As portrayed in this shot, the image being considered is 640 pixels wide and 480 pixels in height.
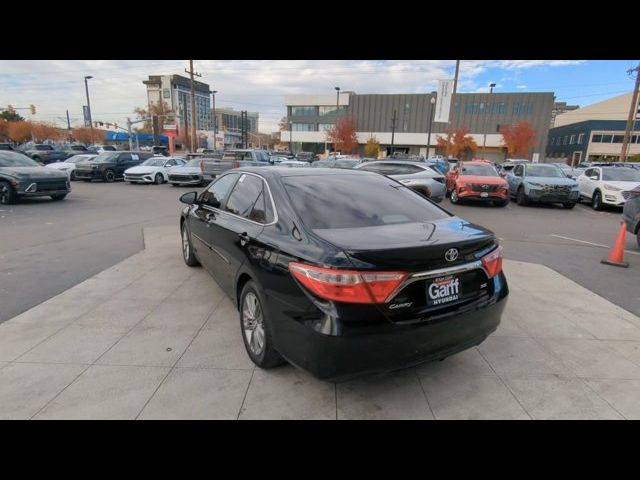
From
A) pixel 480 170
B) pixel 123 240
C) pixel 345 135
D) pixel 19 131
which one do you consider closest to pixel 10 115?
A: pixel 19 131

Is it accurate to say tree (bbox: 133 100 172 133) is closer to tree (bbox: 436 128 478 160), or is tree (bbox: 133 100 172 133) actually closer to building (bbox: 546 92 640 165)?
tree (bbox: 436 128 478 160)

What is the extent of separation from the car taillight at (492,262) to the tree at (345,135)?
66.5m

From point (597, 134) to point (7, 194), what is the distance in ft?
252

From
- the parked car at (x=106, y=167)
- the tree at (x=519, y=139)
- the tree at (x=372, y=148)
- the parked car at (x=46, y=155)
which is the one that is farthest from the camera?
the tree at (x=372, y=148)

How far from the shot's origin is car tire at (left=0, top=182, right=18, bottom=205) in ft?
38.0

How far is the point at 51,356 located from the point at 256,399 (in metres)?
2.01

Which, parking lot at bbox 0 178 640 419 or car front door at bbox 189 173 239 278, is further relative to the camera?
car front door at bbox 189 173 239 278

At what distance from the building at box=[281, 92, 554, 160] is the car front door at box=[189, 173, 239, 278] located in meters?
66.1

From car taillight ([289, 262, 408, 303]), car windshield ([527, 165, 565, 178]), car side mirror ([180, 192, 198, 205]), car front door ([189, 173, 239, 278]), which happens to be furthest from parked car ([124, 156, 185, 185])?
car taillight ([289, 262, 408, 303])

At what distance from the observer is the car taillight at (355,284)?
222 cm

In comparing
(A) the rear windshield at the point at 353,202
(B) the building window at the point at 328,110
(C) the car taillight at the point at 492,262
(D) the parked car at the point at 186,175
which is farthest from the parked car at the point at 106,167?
(B) the building window at the point at 328,110

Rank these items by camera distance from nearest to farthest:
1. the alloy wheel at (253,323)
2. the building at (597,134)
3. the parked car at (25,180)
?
the alloy wheel at (253,323), the parked car at (25,180), the building at (597,134)

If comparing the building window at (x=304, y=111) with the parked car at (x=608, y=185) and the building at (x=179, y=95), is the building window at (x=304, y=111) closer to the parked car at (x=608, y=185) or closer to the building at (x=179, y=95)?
the building at (x=179, y=95)
